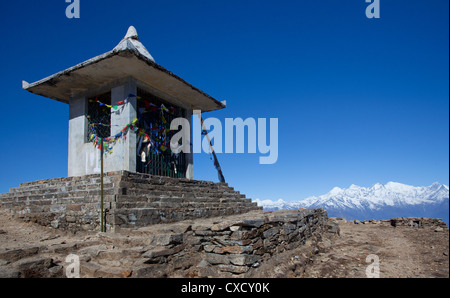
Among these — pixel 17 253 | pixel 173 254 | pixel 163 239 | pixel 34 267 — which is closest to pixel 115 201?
pixel 163 239

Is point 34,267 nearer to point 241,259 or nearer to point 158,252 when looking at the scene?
point 158,252

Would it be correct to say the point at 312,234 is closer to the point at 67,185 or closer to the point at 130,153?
the point at 130,153

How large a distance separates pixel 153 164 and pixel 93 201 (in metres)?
4.09

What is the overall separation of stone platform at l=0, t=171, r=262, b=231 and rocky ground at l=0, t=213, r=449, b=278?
43 centimetres

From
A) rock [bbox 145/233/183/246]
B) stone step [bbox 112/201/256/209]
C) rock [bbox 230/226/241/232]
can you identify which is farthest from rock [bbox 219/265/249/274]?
stone step [bbox 112/201/256/209]

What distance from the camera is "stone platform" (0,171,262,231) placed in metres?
7.22

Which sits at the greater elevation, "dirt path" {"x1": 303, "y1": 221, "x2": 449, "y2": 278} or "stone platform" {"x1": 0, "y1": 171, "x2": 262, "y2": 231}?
"stone platform" {"x1": 0, "y1": 171, "x2": 262, "y2": 231}

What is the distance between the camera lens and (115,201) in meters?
7.16

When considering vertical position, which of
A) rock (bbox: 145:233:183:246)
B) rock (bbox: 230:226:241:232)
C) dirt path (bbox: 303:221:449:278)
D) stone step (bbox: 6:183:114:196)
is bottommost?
dirt path (bbox: 303:221:449:278)

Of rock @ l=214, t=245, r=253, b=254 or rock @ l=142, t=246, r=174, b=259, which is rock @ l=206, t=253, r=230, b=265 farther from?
rock @ l=142, t=246, r=174, b=259

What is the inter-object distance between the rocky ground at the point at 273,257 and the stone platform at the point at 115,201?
428 mm
